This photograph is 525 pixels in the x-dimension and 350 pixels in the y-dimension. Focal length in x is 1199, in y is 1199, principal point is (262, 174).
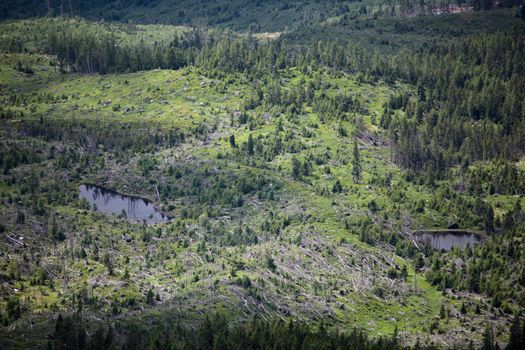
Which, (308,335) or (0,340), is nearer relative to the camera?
(0,340)

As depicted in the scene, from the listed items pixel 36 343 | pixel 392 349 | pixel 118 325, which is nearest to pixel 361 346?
pixel 392 349

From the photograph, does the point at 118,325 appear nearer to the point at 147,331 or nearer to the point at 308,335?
the point at 147,331

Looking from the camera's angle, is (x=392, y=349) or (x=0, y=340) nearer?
(x=0, y=340)

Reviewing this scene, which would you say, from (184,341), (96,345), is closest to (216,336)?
(184,341)

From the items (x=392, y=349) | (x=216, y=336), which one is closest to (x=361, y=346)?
(x=392, y=349)

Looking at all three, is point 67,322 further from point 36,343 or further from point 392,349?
point 392,349

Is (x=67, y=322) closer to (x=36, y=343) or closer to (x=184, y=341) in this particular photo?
(x=36, y=343)

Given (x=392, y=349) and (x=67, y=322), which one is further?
(x=392, y=349)

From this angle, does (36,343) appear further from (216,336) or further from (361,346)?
(361,346)
